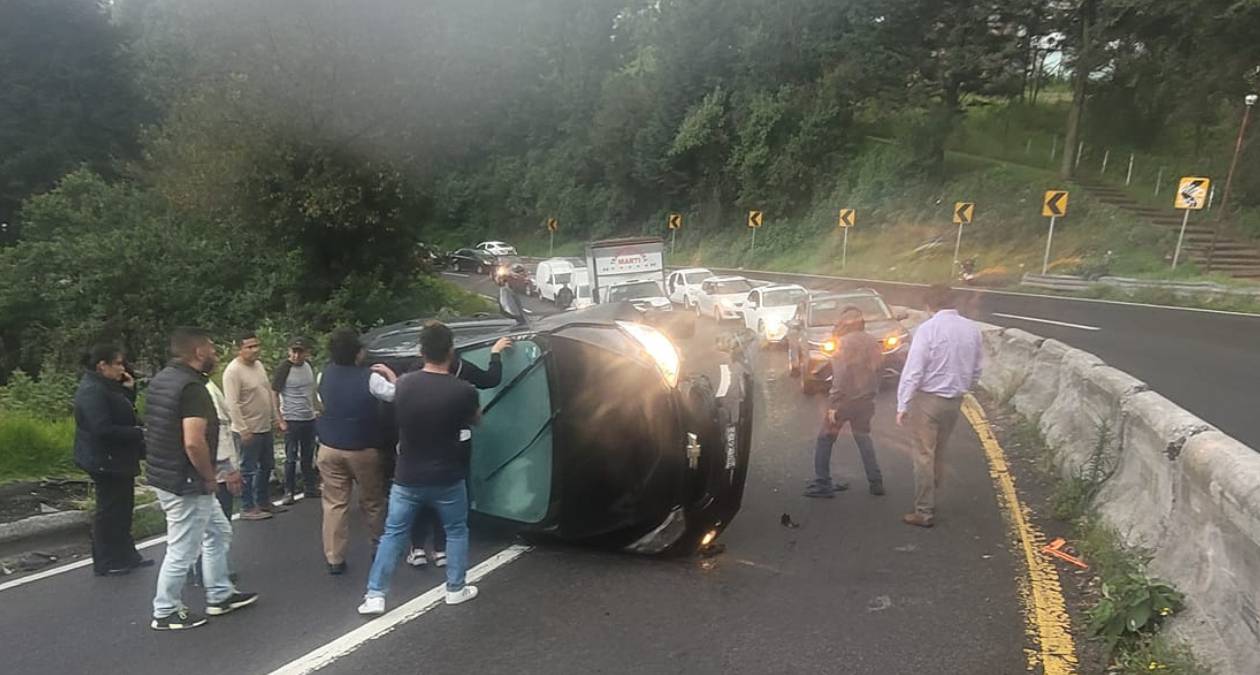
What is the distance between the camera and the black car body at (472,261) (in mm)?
48969

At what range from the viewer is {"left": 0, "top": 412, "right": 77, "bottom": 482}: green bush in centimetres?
803

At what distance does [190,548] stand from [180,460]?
1.80ft

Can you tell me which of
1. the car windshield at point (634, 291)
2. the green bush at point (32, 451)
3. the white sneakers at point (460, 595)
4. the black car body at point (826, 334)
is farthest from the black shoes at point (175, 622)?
the car windshield at point (634, 291)

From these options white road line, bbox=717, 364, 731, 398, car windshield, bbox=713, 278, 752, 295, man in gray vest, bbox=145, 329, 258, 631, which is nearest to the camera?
man in gray vest, bbox=145, 329, 258, 631

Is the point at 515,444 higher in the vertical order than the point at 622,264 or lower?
higher

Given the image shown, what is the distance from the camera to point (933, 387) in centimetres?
625

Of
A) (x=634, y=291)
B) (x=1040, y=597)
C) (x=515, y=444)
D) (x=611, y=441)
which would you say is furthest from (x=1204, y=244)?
(x=515, y=444)

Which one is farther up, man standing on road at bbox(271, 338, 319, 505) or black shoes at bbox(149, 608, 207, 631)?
man standing on road at bbox(271, 338, 319, 505)

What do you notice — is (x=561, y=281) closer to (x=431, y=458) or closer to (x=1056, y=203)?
(x=1056, y=203)

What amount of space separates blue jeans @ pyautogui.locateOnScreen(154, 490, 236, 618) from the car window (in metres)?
1.63

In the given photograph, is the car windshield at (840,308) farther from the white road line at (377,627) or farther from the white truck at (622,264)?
the white truck at (622,264)

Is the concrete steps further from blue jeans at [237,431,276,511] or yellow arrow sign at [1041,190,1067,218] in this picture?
blue jeans at [237,431,276,511]

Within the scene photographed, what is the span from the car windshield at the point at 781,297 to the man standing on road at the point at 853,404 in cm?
1125

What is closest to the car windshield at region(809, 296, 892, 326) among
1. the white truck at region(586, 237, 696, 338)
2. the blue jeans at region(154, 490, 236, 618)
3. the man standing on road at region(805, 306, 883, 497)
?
the man standing on road at region(805, 306, 883, 497)
